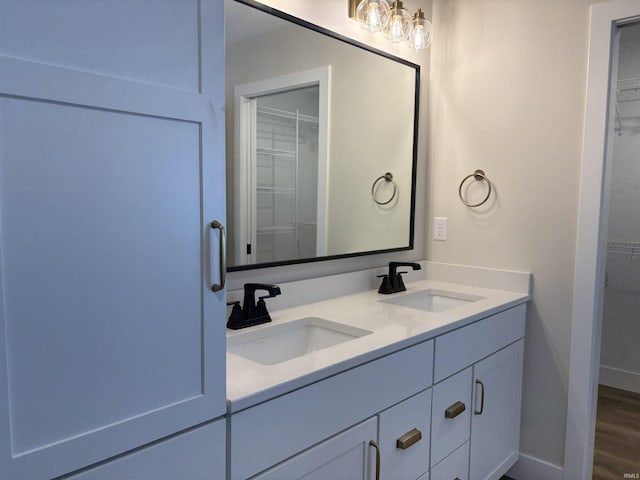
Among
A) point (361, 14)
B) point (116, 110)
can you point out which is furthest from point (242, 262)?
point (361, 14)

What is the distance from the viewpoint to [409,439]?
53.3 inches

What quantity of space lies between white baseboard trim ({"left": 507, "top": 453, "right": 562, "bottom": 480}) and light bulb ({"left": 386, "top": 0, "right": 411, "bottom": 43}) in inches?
75.0

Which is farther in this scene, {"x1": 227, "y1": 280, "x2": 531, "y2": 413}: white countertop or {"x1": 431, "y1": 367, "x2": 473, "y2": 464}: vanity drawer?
{"x1": 431, "y1": 367, "x2": 473, "y2": 464}: vanity drawer

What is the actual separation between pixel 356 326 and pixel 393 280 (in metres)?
0.58

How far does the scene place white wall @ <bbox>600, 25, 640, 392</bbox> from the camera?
3.10 meters

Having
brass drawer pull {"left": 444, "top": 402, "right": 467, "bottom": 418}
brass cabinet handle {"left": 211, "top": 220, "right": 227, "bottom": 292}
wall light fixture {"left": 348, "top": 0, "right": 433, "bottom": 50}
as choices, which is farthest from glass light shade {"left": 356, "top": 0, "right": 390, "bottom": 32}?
brass drawer pull {"left": 444, "top": 402, "right": 467, "bottom": 418}

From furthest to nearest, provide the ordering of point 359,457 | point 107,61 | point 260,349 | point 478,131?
point 478,131, point 260,349, point 359,457, point 107,61

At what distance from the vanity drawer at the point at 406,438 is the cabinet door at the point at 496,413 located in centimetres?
35

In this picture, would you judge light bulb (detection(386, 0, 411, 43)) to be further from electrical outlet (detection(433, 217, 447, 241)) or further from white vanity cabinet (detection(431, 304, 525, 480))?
white vanity cabinet (detection(431, 304, 525, 480))

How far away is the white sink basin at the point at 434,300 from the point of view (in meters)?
1.99

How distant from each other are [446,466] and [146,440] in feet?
3.81

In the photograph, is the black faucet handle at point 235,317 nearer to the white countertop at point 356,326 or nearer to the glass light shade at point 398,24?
the white countertop at point 356,326

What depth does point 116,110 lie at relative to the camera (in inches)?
28.1

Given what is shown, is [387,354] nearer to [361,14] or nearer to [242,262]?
[242,262]
